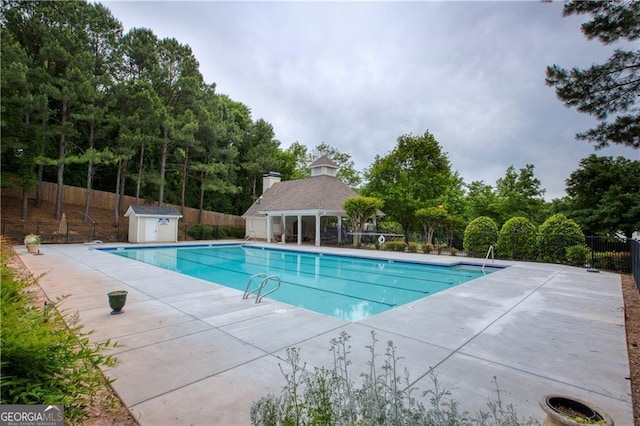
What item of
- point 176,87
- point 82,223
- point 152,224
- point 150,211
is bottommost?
point 82,223

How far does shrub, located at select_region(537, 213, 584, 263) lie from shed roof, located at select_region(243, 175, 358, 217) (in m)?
11.2

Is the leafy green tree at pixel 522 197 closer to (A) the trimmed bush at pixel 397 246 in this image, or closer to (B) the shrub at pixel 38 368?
(A) the trimmed bush at pixel 397 246

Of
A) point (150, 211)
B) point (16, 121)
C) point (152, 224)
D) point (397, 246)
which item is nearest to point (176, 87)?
point (16, 121)

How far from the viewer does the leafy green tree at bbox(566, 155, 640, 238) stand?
1770cm

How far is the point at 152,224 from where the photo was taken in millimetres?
21328

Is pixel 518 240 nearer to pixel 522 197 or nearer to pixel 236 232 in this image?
pixel 522 197

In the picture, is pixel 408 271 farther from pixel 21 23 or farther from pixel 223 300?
pixel 21 23

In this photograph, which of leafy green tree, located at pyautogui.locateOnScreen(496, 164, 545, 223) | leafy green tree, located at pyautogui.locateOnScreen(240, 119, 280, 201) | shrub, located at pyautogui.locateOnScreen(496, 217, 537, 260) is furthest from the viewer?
leafy green tree, located at pyautogui.locateOnScreen(240, 119, 280, 201)

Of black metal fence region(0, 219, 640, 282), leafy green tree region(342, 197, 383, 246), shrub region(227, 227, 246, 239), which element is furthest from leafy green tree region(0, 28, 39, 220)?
leafy green tree region(342, 197, 383, 246)

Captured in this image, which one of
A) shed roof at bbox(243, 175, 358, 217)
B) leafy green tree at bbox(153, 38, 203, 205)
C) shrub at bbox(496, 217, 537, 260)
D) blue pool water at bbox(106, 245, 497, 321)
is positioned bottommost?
blue pool water at bbox(106, 245, 497, 321)

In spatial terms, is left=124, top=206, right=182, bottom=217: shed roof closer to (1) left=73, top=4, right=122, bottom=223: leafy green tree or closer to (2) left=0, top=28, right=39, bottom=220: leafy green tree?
(1) left=73, top=4, right=122, bottom=223: leafy green tree

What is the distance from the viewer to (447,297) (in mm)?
6980

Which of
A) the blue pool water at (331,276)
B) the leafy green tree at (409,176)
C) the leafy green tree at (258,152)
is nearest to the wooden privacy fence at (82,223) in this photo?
the blue pool water at (331,276)

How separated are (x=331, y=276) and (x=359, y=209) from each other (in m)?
8.09
